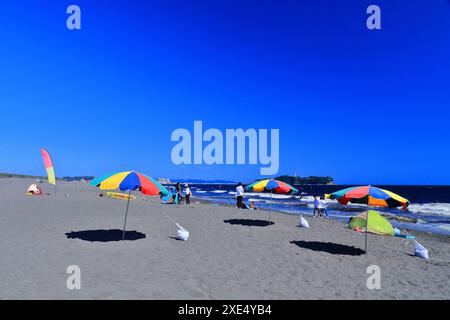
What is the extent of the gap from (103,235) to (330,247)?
302 inches

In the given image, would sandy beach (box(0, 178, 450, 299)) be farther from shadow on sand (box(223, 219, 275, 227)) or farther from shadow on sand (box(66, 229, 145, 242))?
shadow on sand (box(223, 219, 275, 227))

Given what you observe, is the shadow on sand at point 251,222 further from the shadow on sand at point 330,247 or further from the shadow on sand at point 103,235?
the shadow on sand at point 103,235

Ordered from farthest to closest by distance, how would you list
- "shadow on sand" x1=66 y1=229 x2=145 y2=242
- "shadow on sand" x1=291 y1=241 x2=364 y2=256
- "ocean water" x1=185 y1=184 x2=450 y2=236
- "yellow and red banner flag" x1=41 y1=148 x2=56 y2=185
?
"yellow and red banner flag" x1=41 y1=148 x2=56 y2=185
"ocean water" x1=185 y1=184 x2=450 y2=236
"shadow on sand" x1=66 y1=229 x2=145 y2=242
"shadow on sand" x1=291 y1=241 x2=364 y2=256

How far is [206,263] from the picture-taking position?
26.9ft

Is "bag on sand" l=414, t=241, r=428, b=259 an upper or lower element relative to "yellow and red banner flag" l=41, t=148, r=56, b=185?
lower

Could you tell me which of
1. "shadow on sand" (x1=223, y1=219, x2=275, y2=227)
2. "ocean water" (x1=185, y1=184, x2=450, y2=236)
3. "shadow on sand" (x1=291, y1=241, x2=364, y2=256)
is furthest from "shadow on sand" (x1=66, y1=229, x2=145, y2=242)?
"ocean water" (x1=185, y1=184, x2=450, y2=236)

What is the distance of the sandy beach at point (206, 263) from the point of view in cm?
621

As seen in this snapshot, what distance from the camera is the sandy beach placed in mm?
6211

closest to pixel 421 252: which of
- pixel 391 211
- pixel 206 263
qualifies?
pixel 206 263

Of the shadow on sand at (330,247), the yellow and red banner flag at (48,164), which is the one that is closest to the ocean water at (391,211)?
A: the shadow on sand at (330,247)

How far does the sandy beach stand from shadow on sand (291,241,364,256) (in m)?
0.04

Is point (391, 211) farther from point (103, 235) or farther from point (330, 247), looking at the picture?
point (103, 235)
